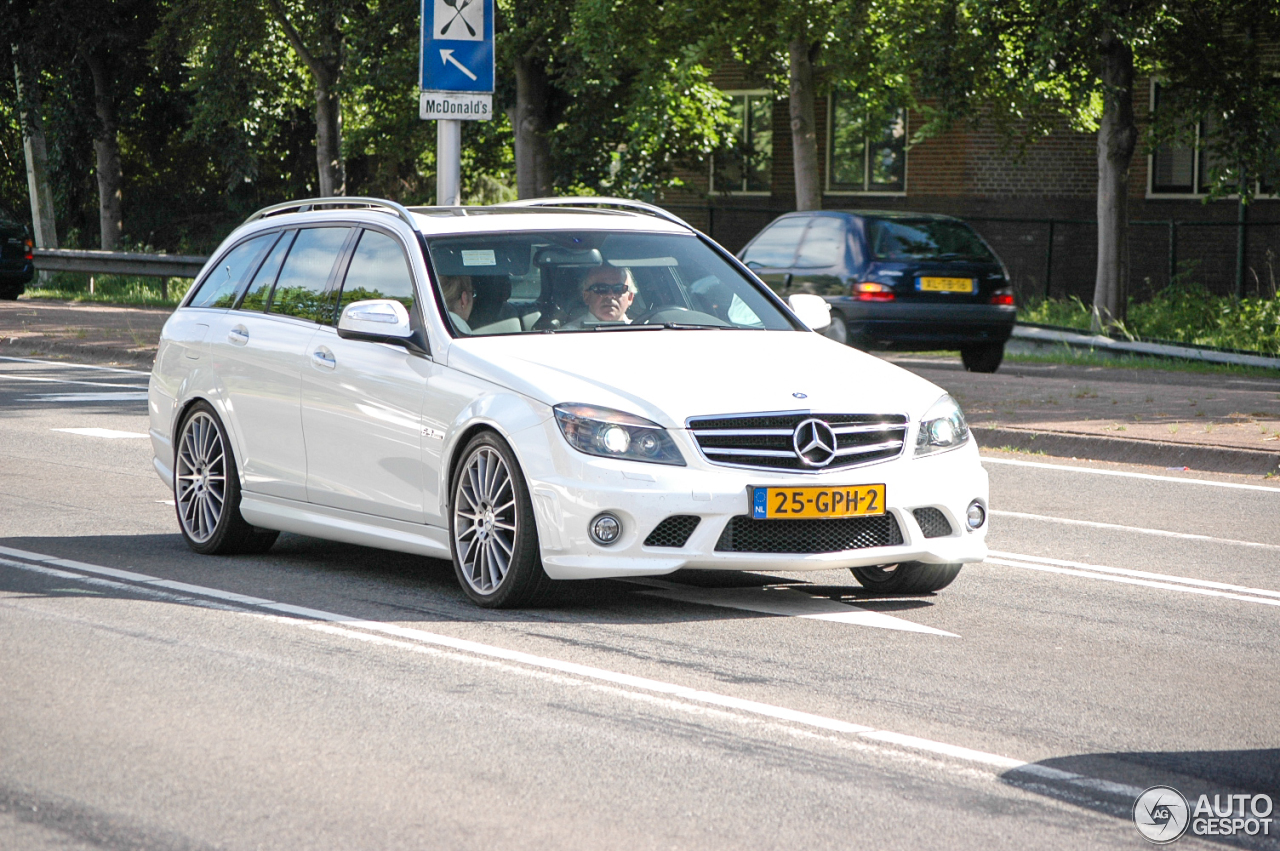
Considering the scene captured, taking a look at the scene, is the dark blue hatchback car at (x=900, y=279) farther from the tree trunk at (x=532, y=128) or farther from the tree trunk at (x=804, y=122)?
the tree trunk at (x=532, y=128)

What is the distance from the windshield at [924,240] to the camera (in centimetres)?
1886

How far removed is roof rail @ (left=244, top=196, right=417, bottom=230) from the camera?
27.0 ft

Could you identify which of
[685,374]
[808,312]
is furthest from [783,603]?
[808,312]

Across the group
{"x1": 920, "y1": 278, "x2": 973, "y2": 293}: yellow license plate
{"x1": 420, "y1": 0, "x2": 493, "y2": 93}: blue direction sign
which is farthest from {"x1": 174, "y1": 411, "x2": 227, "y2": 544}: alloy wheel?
{"x1": 920, "y1": 278, "x2": 973, "y2": 293}: yellow license plate

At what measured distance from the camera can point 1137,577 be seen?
27.6ft

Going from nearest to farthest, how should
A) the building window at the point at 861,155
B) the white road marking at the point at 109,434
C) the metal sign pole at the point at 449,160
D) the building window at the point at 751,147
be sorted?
the white road marking at the point at 109,434, the metal sign pole at the point at 449,160, the building window at the point at 861,155, the building window at the point at 751,147

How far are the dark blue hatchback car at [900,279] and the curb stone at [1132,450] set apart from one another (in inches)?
189

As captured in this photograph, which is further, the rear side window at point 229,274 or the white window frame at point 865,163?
the white window frame at point 865,163

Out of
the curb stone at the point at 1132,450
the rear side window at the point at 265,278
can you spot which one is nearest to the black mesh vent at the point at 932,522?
the rear side window at the point at 265,278

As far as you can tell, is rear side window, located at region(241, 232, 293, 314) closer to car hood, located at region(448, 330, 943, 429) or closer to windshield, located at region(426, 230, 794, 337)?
windshield, located at region(426, 230, 794, 337)

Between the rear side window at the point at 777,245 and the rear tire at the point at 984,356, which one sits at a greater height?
the rear side window at the point at 777,245

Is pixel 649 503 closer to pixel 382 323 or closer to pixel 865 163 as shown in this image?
pixel 382 323

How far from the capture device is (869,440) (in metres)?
7.02

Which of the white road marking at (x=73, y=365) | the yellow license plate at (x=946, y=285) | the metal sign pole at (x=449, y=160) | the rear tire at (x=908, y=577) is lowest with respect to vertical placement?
the white road marking at (x=73, y=365)
